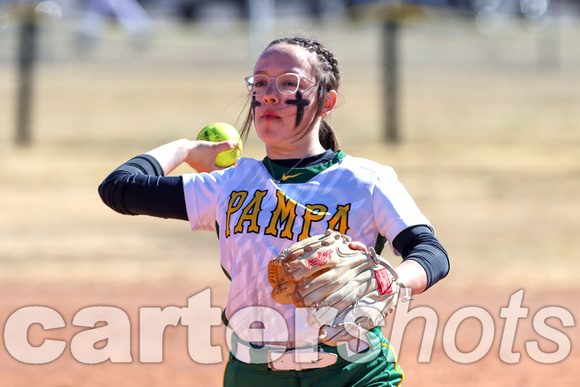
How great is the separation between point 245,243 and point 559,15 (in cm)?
3395

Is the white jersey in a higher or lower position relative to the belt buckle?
higher

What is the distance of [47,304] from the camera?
7.86 metres

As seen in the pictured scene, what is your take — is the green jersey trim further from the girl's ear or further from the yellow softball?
the yellow softball

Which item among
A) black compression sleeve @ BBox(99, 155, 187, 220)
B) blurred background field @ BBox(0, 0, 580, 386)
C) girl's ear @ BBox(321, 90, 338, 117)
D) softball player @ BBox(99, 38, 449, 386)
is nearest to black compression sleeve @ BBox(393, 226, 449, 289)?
softball player @ BBox(99, 38, 449, 386)

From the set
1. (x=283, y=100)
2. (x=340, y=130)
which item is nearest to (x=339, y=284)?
(x=283, y=100)

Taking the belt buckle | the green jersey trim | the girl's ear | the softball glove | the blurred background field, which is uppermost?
the girl's ear

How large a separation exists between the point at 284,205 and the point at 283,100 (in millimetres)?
345

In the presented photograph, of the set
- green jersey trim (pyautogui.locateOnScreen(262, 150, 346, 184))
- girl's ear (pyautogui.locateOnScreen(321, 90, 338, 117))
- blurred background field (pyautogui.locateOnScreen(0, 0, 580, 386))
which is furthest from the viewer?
blurred background field (pyautogui.locateOnScreen(0, 0, 580, 386))

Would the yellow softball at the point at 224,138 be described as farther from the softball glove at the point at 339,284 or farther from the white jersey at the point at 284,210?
the softball glove at the point at 339,284

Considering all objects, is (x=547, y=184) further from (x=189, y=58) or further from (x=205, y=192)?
(x=189, y=58)

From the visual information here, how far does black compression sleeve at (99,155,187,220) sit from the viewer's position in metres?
2.87

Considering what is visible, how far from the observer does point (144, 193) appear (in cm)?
286

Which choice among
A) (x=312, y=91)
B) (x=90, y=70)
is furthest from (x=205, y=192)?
(x=90, y=70)

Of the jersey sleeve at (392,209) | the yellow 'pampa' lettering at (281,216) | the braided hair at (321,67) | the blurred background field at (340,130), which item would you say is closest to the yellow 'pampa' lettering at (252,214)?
the yellow 'pampa' lettering at (281,216)
